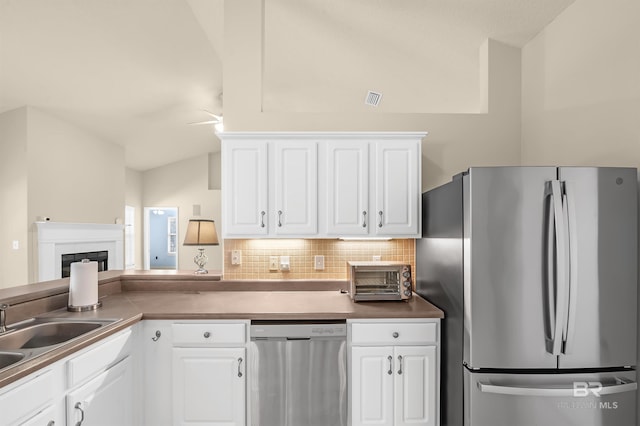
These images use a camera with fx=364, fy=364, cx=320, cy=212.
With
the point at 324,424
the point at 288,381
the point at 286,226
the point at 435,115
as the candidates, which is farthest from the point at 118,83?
the point at 324,424

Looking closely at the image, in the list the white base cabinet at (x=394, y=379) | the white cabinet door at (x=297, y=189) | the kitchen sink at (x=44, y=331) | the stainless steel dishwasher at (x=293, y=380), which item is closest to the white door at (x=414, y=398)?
the white base cabinet at (x=394, y=379)

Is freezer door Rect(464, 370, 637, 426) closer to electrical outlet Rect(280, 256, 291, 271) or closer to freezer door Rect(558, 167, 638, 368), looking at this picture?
freezer door Rect(558, 167, 638, 368)

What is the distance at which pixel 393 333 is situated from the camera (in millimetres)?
2188

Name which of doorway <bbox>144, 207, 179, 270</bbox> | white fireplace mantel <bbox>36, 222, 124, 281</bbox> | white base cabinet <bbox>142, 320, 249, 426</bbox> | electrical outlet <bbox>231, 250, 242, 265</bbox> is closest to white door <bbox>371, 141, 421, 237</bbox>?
electrical outlet <bbox>231, 250, 242, 265</bbox>

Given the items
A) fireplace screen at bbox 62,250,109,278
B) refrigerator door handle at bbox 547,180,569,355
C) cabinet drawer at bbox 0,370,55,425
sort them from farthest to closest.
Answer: fireplace screen at bbox 62,250,109,278 < refrigerator door handle at bbox 547,180,569,355 < cabinet drawer at bbox 0,370,55,425

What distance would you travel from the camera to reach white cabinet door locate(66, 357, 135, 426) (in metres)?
1.66

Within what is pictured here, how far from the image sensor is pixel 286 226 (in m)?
2.59

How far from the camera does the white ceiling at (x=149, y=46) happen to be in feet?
9.03

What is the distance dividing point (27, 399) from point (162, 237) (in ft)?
25.5

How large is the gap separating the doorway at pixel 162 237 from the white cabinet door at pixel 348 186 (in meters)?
6.91

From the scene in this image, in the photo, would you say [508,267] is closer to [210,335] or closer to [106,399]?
[210,335]

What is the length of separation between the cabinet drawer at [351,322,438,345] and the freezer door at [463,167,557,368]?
0.35 metres

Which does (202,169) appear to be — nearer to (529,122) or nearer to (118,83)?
(118,83)

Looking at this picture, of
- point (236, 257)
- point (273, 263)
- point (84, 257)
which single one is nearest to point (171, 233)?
point (84, 257)
